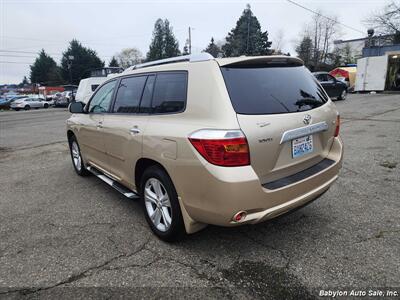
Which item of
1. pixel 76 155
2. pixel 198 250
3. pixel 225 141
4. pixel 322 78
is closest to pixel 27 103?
pixel 322 78

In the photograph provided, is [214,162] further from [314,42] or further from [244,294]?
[314,42]

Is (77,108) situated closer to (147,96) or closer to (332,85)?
(147,96)

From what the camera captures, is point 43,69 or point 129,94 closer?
point 129,94

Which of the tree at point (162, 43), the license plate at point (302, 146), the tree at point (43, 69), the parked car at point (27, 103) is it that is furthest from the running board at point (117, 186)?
the tree at point (43, 69)

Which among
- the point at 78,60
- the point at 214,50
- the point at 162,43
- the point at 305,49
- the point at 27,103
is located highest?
the point at 162,43

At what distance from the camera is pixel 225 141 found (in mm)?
2426

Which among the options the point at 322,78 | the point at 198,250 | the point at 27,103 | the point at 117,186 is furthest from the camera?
the point at 27,103

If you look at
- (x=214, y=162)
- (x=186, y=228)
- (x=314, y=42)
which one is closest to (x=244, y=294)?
(x=186, y=228)

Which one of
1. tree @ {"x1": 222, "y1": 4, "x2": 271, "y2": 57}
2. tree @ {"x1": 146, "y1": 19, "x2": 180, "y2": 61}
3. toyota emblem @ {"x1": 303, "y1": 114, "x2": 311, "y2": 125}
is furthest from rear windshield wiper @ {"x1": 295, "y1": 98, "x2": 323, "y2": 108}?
tree @ {"x1": 146, "y1": 19, "x2": 180, "y2": 61}

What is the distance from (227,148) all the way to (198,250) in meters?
1.20

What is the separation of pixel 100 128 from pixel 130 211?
1221 mm

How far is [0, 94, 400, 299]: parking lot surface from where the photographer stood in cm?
253

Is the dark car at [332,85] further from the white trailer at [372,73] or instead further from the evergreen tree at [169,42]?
the evergreen tree at [169,42]

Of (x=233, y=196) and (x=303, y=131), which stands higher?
(x=303, y=131)
